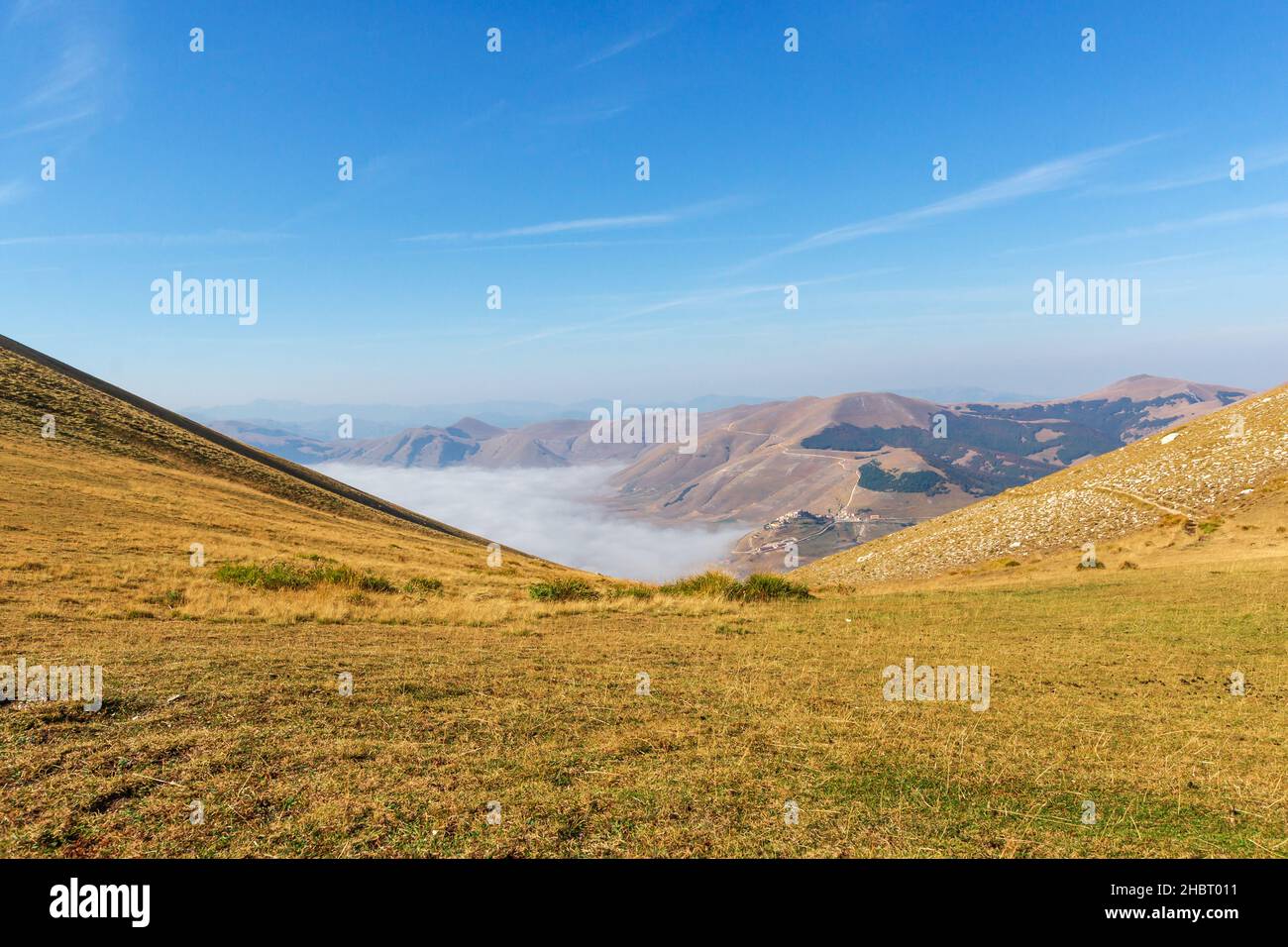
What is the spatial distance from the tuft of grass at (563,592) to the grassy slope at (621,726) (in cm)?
339

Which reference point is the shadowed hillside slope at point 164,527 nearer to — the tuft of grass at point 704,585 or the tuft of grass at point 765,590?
the tuft of grass at point 704,585

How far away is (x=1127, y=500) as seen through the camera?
38.2m

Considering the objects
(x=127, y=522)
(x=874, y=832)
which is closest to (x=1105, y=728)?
(x=874, y=832)

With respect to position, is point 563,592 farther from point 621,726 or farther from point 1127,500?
point 1127,500

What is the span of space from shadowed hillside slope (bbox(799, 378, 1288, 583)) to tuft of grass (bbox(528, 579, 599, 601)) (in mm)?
22151

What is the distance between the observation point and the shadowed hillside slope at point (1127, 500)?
3466cm

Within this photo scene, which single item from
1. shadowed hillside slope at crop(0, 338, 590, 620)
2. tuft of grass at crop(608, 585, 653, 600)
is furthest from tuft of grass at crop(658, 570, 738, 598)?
shadowed hillside slope at crop(0, 338, 590, 620)

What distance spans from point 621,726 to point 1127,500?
42035 millimetres

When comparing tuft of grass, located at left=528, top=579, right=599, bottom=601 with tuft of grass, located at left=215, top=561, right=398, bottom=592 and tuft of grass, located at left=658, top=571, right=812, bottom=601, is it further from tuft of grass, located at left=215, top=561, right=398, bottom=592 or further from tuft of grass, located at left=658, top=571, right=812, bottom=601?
tuft of grass, located at left=215, top=561, right=398, bottom=592

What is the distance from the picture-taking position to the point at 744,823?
20.2ft

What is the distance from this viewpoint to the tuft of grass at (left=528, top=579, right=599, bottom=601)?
984 inches

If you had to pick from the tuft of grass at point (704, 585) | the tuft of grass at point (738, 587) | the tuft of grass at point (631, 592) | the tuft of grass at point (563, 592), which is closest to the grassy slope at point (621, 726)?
the tuft of grass at point (631, 592)

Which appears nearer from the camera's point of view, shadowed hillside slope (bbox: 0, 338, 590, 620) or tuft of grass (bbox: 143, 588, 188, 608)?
tuft of grass (bbox: 143, 588, 188, 608)
